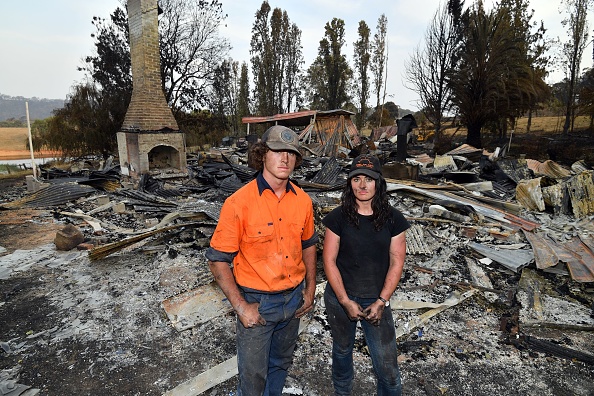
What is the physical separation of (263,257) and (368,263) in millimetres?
703

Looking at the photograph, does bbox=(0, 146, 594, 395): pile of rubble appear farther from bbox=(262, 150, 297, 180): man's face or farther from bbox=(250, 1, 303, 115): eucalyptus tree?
bbox=(250, 1, 303, 115): eucalyptus tree

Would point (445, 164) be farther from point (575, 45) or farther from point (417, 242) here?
point (575, 45)

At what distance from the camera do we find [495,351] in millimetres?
2973

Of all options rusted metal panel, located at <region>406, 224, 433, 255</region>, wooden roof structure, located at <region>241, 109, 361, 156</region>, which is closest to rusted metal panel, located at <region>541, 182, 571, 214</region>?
rusted metal panel, located at <region>406, 224, 433, 255</region>

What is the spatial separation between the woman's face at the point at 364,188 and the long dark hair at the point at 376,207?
4cm

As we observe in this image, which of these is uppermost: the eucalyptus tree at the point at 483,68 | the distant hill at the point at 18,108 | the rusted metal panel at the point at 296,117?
the distant hill at the point at 18,108

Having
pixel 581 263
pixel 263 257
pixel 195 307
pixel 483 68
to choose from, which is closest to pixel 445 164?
pixel 581 263

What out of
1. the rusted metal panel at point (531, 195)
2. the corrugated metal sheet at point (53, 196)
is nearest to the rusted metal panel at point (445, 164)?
the rusted metal panel at point (531, 195)

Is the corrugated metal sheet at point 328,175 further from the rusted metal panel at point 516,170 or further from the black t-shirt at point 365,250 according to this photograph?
the black t-shirt at point 365,250

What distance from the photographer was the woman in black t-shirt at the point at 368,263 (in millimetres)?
2000

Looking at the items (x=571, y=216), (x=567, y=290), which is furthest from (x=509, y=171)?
(x=567, y=290)

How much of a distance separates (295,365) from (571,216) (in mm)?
6800

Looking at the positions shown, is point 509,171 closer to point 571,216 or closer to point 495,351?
point 571,216

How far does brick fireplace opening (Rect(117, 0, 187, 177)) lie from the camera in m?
9.93
